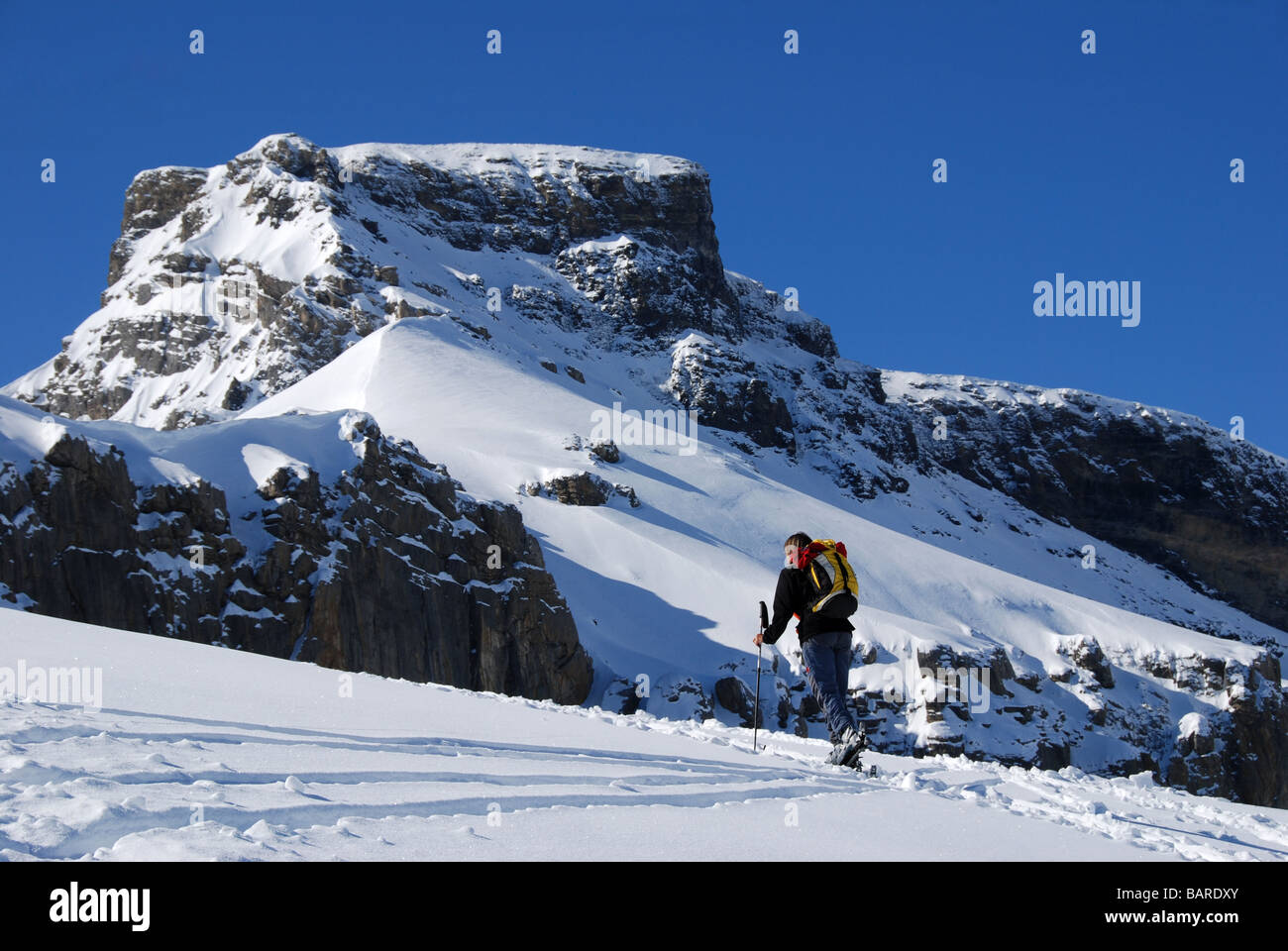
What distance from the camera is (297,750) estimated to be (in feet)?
18.7

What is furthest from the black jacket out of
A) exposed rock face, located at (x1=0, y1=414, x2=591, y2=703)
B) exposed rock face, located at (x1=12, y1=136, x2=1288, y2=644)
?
exposed rock face, located at (x1=12, y1=136, x2=1288, y2=644)

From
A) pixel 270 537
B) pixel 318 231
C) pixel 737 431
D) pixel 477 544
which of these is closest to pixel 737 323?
pixel 737 431

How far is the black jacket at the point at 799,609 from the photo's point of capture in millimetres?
8891

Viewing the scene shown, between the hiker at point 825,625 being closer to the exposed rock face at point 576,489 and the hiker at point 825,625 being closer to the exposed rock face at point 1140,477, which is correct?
the exposed rock face at point 576,489

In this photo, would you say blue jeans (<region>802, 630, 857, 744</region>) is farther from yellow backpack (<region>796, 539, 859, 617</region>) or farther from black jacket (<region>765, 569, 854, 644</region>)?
yellow backpack (<region>796, 539, 859, 617</region>)

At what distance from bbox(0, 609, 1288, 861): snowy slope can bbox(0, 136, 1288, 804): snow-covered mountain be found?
18680 millimetres

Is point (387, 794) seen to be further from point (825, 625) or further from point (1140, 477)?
point (1140, 477)

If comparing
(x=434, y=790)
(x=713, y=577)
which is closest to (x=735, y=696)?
(x=713, y=577)

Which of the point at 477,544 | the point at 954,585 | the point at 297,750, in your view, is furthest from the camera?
the point at 954,585

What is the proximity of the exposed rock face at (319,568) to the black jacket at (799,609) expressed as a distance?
19.6 m

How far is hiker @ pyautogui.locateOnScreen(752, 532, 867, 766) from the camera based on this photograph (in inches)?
349

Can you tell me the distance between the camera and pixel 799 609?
8.97 metres
